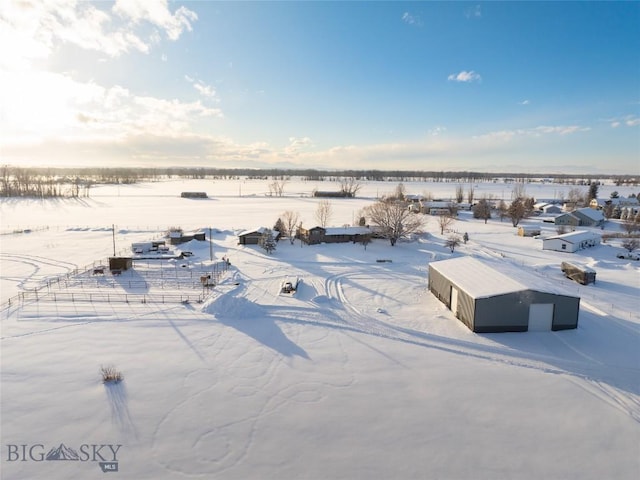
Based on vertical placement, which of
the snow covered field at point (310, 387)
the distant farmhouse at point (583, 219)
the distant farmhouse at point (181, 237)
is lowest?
the snow covered field at point (310, 387)

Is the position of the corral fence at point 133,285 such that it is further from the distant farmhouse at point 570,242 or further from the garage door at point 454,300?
the distant farmhouse at point 570,242

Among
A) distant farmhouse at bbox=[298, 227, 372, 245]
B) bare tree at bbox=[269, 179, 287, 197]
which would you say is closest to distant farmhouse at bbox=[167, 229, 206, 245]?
distant farmhouse at bbox=[298, 227, 372, 245]

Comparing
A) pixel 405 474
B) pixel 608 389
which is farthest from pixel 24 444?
pixel 608 389

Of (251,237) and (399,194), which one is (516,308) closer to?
(251,237)

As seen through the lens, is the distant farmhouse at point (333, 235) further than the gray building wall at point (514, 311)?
Yes

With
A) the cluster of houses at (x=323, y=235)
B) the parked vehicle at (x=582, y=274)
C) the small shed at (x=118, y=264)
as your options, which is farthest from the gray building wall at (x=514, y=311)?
the small shed at (x=118, y=264)

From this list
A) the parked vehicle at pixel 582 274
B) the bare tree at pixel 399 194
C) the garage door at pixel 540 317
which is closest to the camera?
the garage door at pixel 540 317

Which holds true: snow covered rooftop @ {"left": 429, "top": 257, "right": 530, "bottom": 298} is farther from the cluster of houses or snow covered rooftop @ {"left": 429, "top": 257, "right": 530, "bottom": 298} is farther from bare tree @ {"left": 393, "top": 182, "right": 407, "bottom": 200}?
bare tree @ {"left": 393, "top": 182, "right": 407, "bottom": 200}
